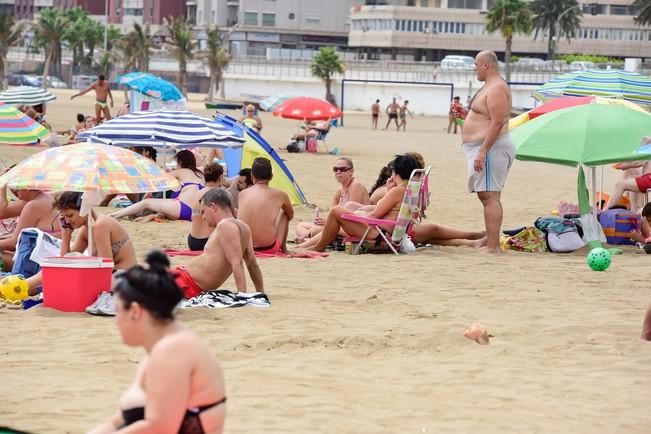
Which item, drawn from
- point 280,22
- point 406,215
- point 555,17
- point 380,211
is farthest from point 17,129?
point 280,22

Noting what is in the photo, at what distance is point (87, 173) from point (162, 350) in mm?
4512

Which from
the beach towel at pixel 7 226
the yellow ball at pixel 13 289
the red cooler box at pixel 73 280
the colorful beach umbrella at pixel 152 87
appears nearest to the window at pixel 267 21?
the colorful beach umbrella at pixel 152 87

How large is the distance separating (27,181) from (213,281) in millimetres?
1363

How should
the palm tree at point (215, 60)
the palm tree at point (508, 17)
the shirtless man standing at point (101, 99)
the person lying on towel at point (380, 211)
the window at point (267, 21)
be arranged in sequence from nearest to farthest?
the person lying on towel at point (380, 211) → the shirtless man standing at point (101, 99) → the palm tree at point (508, 17) → the palm tree at point (215, 60) → the window at point (267, 21)

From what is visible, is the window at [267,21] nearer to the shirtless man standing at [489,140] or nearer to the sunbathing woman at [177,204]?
the sunbathing woman at [177,204]

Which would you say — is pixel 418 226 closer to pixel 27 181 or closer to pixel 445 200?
pixel 27 181

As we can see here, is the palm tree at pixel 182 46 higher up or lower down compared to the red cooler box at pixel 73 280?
higher up

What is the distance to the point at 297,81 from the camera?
78125 mm

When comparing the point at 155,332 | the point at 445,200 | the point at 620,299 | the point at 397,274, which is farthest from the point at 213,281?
the point at 445,200

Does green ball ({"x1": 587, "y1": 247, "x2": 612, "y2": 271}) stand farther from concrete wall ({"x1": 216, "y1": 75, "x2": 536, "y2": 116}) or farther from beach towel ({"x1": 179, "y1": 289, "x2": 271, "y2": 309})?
concrete wall ({"x1": 216, "y1": 75, "x2": 536, "y2": 116})

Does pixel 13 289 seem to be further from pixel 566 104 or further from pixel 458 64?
pixel 458 64

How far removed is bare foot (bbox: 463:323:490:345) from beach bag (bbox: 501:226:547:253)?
180 inches

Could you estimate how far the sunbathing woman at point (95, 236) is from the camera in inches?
319

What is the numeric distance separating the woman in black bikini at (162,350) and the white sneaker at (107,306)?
4.36 meters
